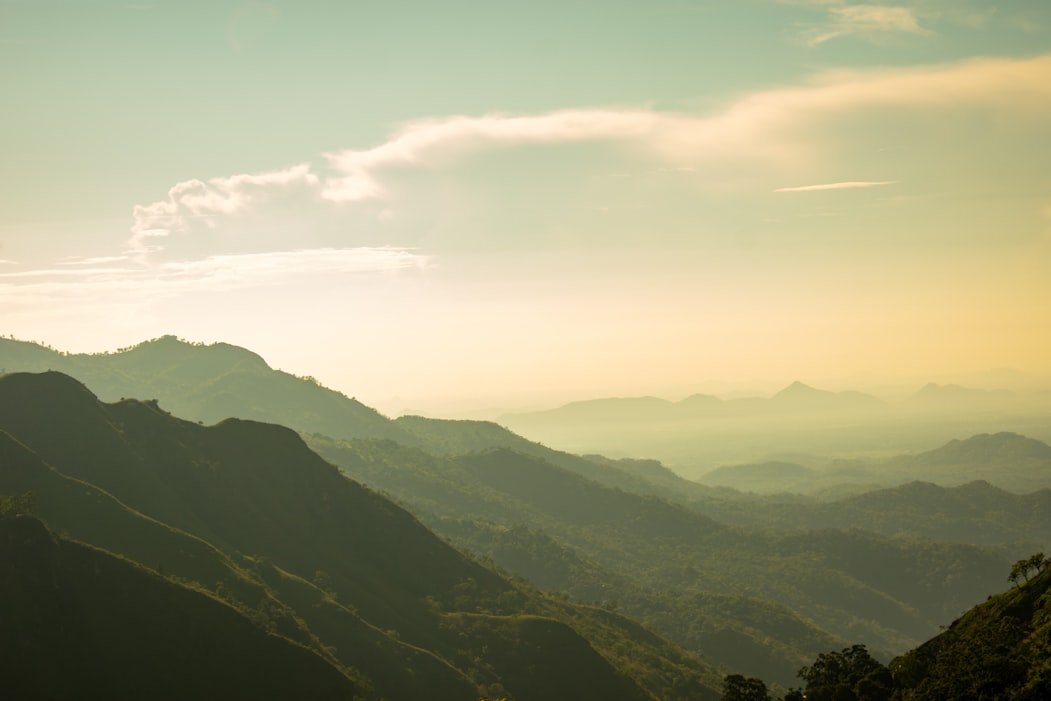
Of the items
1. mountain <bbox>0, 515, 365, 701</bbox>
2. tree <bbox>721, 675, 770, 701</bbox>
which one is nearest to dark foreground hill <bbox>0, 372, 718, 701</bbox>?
mountain <bbox>0, 515, 365, 701</bbox>

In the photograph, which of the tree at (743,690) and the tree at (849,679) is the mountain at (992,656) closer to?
the tree at (849,679)

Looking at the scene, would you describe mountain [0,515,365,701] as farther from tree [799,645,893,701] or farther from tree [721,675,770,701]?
tree [799,645,893,701]

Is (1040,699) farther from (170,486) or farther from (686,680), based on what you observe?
(170,486)

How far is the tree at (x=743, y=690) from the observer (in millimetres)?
103562

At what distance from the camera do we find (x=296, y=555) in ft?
521

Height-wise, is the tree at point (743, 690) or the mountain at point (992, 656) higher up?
the mountain at point (992, 656)

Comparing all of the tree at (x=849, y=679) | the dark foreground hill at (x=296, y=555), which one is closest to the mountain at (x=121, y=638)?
the dark foreground hill at (x=296, y=555)

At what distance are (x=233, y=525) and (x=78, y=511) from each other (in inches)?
1201

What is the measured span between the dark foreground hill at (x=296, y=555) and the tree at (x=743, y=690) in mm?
52511

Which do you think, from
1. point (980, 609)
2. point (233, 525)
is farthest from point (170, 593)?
point (980, 609)

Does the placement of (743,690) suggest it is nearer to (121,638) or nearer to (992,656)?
(992,656)

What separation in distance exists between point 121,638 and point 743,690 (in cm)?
8320

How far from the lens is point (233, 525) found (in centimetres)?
15688

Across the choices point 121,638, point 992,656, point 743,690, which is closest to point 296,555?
point 121,638
